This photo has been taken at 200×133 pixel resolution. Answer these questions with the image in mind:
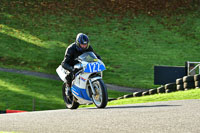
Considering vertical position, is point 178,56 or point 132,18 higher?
point 132,18

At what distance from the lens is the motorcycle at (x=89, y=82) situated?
1035 cm

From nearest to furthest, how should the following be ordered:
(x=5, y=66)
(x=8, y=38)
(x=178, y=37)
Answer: (x=5, y=66) < (x=8, y=38) < (x=178, y=37)

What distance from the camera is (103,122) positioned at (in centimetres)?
759

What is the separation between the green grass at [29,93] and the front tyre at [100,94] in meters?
5.98

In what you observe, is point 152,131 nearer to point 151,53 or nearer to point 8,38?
point 151,53

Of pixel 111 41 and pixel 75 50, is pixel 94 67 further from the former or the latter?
pixel 111 41

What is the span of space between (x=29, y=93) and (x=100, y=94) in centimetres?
1097

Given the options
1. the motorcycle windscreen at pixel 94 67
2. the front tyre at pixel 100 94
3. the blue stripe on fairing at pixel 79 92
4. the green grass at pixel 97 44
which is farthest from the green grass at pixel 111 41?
the motorcycle windscreen at pixel 94 67

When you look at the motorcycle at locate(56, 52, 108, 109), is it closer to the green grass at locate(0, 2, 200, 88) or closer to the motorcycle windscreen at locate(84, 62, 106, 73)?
the motorcycle windscreen at locate(84, 62, 106, 73)

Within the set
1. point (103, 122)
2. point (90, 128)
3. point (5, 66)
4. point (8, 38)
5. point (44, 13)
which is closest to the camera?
point (90, 128)

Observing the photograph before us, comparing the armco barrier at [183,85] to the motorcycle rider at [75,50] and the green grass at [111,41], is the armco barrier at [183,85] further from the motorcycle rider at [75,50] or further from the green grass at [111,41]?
the green grass at [111,41]

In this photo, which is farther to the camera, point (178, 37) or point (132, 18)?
point (132, 18)

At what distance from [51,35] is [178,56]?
1150 cm

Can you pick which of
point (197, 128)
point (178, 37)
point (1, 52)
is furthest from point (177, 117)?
point (178, 37)
